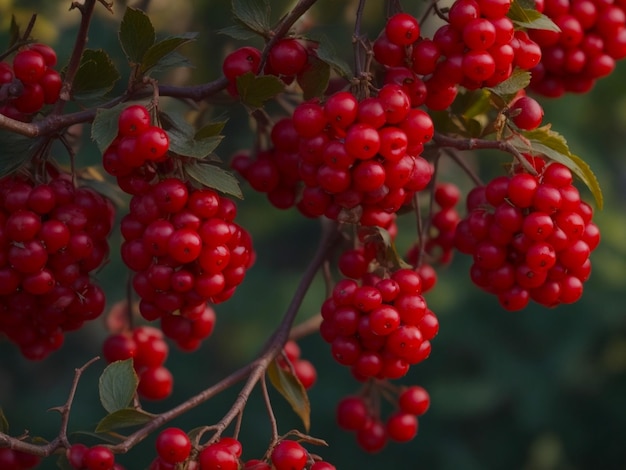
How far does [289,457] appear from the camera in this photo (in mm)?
570

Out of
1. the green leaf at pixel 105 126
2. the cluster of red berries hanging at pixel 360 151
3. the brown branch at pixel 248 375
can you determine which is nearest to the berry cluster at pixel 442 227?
the brown branch at pixel 248 375

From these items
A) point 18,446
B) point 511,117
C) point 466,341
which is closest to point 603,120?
point 466,341

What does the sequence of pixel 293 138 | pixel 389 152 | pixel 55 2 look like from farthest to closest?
pixel 55 2 → pixel 293 138 → pixel 389 152

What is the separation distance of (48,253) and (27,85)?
11cm

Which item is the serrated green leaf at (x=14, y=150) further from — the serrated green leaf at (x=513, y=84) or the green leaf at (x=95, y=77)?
the serrated green leaf at (x=513, y=84)

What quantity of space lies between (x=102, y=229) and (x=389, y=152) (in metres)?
0.22

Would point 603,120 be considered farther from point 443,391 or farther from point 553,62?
point 553,62

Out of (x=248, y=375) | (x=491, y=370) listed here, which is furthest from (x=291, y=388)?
(x=491, y=370)

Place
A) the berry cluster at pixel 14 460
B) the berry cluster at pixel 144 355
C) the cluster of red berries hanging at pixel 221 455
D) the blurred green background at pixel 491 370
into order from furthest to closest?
the blurred green background at pixel 491 370
the berry cluster at pixel 144 355
the berry cluster at pixel 14 460
the cluster of red berries hanging at pixel 221 455

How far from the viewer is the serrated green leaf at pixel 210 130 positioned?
1.94 ft

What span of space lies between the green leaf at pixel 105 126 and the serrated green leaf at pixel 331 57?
131 mm

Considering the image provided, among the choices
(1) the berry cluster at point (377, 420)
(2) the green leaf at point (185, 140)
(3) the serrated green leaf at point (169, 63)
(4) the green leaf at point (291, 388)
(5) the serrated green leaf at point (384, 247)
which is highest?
(3) the serrated green leaf at point (169, 63)

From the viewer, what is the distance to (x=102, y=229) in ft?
2.14

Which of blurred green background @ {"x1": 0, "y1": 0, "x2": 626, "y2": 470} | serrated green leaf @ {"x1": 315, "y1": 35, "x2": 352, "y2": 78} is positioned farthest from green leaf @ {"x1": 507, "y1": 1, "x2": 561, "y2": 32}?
blurred green background @ {"x1": 0, "y1": 0, "x2": 626, "y2": 470}
